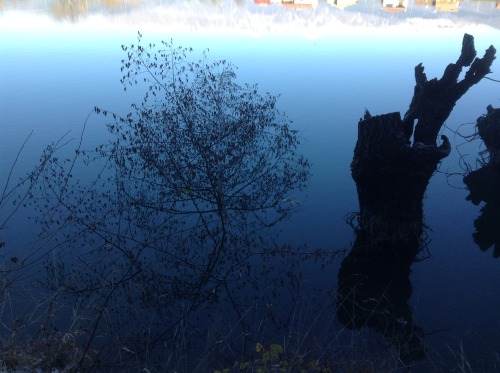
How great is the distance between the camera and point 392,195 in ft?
15.4

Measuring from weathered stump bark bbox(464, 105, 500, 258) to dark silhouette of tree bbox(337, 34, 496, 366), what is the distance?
1.03m

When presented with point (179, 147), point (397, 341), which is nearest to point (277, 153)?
point (179, 147)

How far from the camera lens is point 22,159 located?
632 cm

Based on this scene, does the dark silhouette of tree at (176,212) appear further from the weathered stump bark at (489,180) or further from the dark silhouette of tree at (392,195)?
the weathered stump bark at (489,180)

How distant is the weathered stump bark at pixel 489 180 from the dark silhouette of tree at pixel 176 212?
1.99 meters

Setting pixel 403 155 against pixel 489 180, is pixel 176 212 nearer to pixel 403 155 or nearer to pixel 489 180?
pixel 403 155

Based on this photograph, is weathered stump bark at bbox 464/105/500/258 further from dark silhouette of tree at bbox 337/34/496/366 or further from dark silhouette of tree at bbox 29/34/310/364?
dark silhouette of tree at bbox 29/34/310/364

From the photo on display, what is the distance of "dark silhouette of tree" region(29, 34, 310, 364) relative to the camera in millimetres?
3998

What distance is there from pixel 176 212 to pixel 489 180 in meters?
3.92

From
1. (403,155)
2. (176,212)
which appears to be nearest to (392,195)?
(403,155)

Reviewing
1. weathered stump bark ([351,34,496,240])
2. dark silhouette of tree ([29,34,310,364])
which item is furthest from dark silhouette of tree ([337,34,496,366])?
dark silhouette of tree ([29,34,310,364])

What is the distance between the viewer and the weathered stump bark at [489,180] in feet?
18.1

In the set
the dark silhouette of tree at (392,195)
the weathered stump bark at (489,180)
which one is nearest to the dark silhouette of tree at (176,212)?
the dark silhouette of tree at (392,195)

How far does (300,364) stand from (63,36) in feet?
38.9
